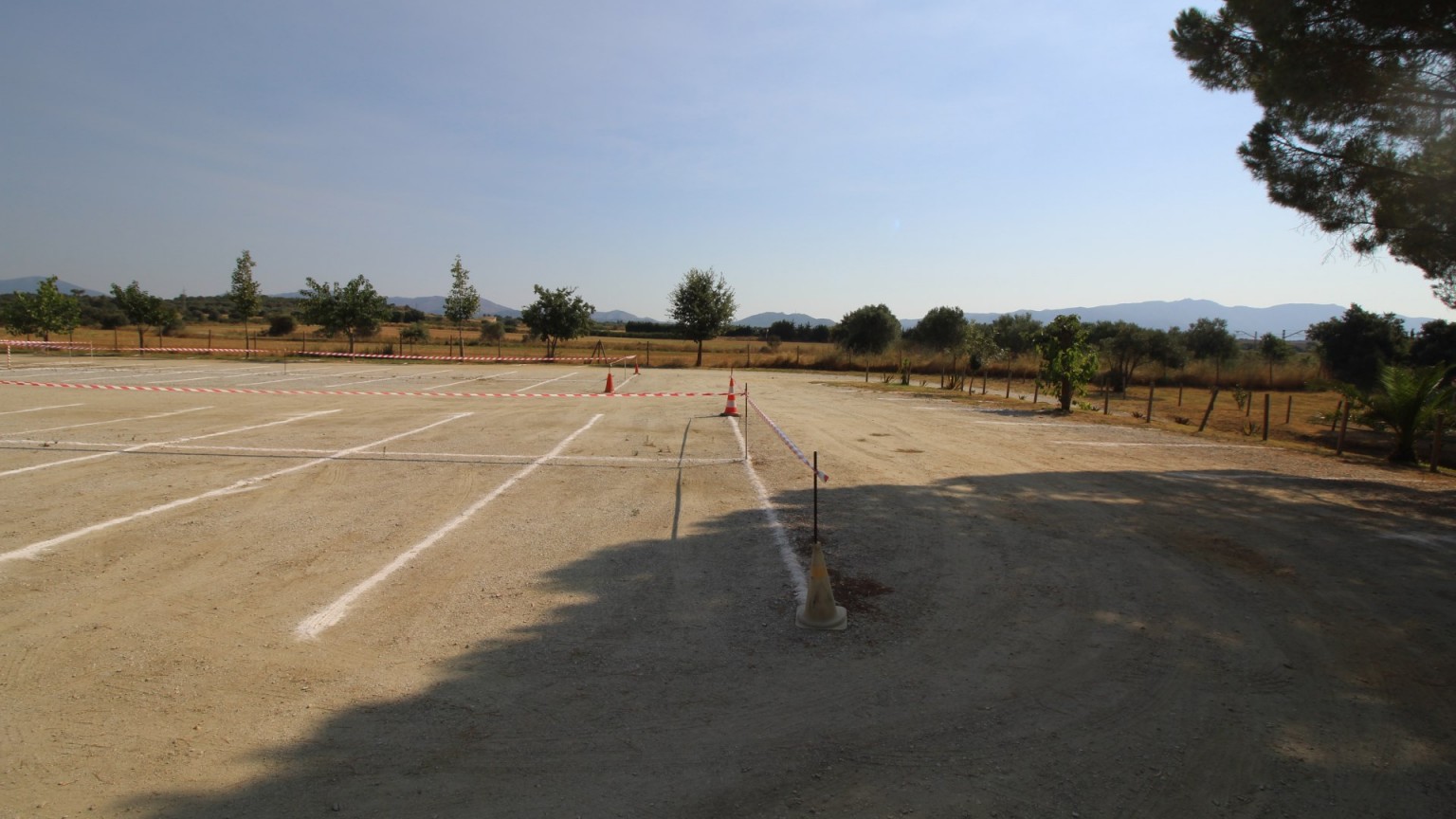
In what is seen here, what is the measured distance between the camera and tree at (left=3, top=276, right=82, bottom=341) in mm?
43312

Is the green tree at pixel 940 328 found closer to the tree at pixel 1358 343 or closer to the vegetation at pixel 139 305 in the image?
the tree at pixel 1358 343

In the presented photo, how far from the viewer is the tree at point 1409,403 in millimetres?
14391

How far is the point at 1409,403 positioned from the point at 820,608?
15.4 meters

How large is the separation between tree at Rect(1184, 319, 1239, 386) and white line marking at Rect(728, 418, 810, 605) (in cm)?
4785

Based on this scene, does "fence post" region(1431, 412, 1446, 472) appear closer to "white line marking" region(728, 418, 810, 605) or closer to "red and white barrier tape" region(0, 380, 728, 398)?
"white line marking" region(728, 418, 810, 605)

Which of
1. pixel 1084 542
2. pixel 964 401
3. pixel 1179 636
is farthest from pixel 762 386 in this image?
pixel 1179 636

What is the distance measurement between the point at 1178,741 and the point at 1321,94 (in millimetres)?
11065

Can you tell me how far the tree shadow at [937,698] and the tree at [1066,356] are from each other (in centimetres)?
1519

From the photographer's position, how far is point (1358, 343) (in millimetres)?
42938

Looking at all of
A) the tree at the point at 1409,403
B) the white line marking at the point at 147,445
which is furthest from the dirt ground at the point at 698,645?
the tree at the point at 1409,403

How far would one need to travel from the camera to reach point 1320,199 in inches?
482

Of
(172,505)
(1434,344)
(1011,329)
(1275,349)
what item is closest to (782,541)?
(172,505)

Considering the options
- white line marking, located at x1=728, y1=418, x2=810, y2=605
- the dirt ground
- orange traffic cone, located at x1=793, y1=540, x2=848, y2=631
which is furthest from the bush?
orange traffic cone, located at x1=793, y1=540, x2=848, y2=631

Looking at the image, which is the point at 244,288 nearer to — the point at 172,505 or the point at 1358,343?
the point at 172,505
